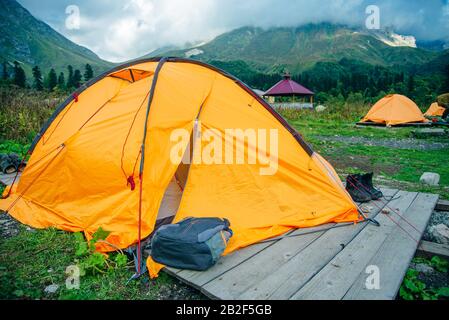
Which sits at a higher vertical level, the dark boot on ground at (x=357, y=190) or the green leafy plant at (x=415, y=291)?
the dark boot on ground at (x=357, y=190)

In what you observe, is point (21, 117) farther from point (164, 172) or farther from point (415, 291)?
point (415, 291)

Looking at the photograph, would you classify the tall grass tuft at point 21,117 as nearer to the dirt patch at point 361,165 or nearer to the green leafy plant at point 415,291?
the dirt patch at point 361,165

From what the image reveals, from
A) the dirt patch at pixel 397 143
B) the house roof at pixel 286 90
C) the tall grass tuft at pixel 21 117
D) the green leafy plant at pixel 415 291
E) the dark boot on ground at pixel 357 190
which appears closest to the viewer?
the green leafy plant at pixel 415 291

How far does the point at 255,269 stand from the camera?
10.3ft

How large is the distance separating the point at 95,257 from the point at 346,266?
285 cm

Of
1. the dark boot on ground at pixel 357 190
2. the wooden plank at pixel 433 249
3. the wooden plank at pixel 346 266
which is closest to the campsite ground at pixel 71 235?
the wooden plank at pixel 433 249

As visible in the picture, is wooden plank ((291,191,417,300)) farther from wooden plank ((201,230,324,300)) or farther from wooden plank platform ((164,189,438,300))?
wooden plank ((201,230,324,300))

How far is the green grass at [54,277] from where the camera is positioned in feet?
9.86

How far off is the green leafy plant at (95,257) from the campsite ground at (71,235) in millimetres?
50

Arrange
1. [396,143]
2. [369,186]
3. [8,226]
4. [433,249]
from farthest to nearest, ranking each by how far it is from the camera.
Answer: [396,143]
[369,186]
[8,226]
[433,249]

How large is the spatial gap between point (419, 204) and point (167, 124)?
4420 millimetres

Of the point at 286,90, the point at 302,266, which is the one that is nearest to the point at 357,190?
the point at 302,266

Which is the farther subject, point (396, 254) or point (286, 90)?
point (286, 90)

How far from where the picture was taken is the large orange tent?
3.90 meters
